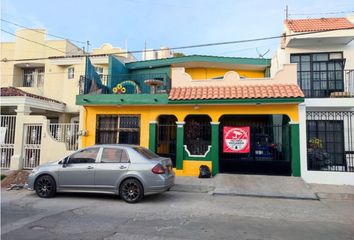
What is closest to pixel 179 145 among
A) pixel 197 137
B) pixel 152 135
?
pixel 197 137

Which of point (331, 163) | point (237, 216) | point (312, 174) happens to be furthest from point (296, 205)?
point (331, 163)

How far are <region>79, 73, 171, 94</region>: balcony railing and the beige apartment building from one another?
80 centimetres

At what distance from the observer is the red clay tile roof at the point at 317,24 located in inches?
522

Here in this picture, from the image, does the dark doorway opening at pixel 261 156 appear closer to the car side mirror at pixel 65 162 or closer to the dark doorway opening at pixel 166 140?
the dark doorway opening at pixel 166 140

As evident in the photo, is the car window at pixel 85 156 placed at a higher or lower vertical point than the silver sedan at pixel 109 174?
higher

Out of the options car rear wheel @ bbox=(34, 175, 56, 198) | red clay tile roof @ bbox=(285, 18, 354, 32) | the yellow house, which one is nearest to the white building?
red clay tile roof @ bbox=(285, 18, 354, 32)

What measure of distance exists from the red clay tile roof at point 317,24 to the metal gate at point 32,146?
13103 mm

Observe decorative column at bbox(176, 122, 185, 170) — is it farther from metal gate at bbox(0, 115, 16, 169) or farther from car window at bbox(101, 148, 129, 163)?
metal gate at bbox(0, 115, 16, 169)

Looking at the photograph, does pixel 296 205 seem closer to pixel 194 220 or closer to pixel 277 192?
pixel 277 192

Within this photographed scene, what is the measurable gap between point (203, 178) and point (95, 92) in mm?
6632

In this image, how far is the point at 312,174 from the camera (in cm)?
1081

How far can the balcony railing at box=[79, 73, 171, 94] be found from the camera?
1340 centimetres

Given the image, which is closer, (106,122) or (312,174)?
(312,174)

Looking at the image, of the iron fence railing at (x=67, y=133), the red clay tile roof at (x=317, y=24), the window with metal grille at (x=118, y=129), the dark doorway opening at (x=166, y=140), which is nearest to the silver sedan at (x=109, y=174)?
the dark doorway opening at (x=166, y=140)
